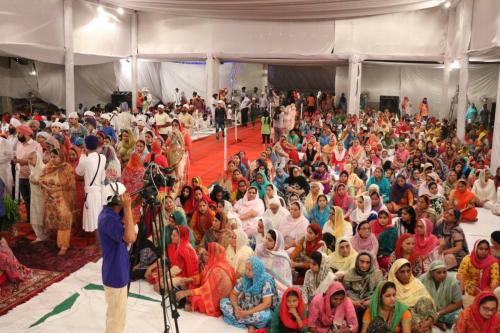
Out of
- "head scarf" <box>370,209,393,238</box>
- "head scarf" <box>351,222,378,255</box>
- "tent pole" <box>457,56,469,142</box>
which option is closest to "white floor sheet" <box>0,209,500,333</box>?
"head scarf" <box>351,222,378,255</box>

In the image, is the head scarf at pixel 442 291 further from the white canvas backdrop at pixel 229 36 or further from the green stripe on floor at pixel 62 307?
the white canvas backdrop at pixel 229 36

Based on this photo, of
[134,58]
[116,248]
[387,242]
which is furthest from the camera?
[134,58]

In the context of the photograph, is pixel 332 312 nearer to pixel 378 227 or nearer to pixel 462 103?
pixel 378 227

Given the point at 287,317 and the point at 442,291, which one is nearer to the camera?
the point at 287,317

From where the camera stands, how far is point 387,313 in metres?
3.48

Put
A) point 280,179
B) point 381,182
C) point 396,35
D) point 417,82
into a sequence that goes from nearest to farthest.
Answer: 1. point 381,182
2. point 280,179
3. point 396,35
4. point 417,82

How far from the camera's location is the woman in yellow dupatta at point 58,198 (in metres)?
5.27

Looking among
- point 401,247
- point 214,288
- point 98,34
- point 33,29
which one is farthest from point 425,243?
point 98,34

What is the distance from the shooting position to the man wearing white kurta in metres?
5.10

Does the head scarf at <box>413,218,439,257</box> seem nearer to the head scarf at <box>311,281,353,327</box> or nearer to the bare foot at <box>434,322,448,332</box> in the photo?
the bare foot at <box>434,322,448,332</box>

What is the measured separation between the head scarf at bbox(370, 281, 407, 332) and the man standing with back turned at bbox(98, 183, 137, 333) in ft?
5.44

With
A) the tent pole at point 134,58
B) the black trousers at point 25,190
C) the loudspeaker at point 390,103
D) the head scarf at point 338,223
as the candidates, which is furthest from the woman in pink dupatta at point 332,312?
the loudspeaker at point 390,103

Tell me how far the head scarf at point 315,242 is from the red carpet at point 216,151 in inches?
155

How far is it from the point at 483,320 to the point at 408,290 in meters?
0.56
